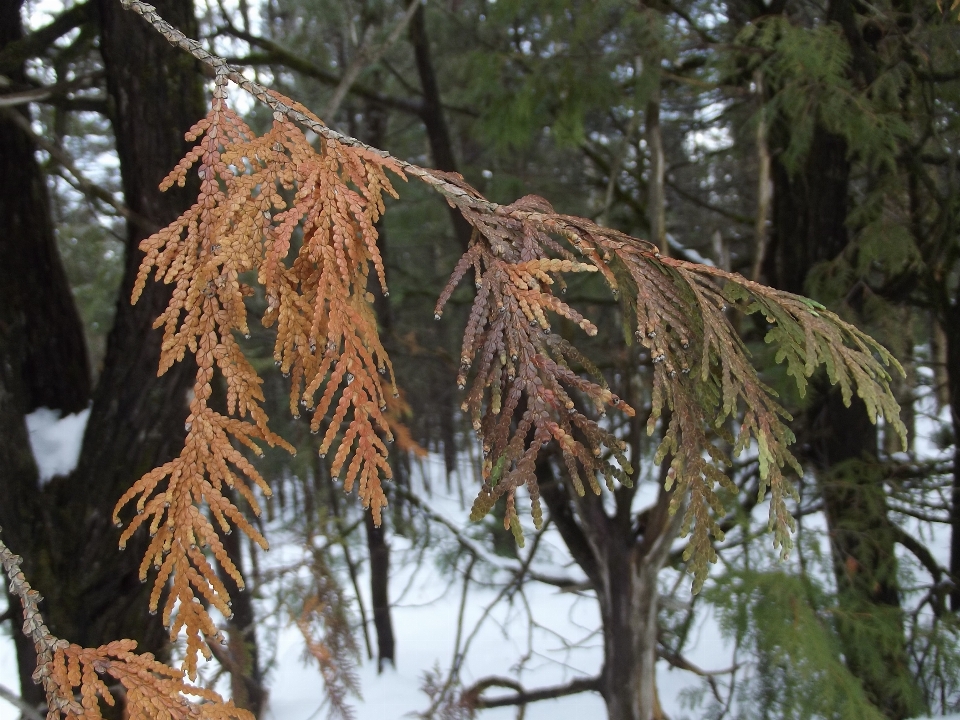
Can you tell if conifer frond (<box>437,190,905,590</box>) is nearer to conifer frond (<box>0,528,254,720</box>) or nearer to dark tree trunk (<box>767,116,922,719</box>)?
conifer frond (<box>0,528,254,720</box>)

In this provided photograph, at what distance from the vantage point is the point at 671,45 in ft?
11.0

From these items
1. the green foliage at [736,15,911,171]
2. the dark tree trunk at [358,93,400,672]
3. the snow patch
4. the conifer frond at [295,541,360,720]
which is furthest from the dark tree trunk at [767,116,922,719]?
the snow patch

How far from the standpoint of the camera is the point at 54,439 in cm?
286

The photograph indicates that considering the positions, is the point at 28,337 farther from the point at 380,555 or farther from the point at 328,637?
the point at 380,555

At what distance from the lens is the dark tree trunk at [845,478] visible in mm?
3508

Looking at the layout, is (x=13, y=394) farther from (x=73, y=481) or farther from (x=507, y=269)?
(x=507, y=269)

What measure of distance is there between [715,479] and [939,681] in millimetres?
3294

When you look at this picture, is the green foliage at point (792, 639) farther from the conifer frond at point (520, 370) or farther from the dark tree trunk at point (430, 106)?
the dark tree trunk at point (430, 106)

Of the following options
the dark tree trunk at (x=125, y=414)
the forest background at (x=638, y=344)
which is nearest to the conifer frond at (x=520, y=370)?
the forest background at (x=638, y=344)

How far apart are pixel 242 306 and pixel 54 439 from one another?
206cm

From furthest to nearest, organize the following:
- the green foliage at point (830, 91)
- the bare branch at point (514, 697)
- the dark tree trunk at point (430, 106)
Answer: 1. the dark tree trunk at point (430, 106)
2. the bare branch at point (514, 697)
3. the green foliage at point (830, 91)

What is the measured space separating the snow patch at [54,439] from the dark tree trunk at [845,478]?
3619 mm

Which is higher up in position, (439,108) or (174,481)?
(439,108)

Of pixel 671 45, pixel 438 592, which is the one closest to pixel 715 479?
pixel 671 45
